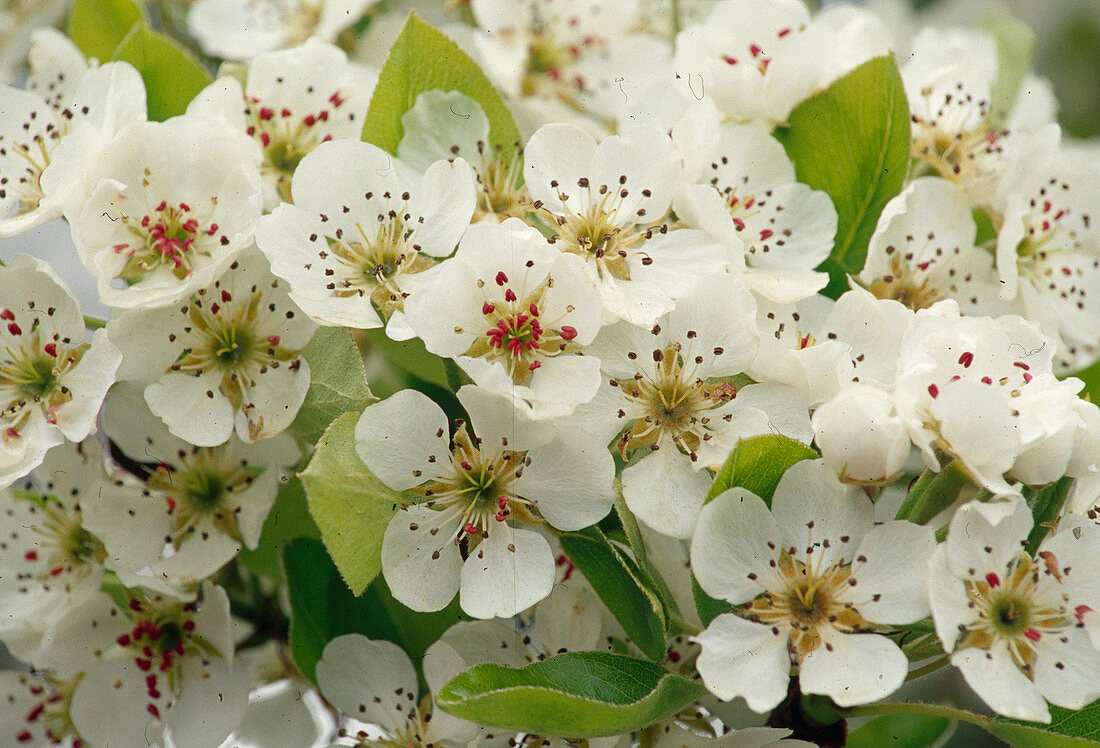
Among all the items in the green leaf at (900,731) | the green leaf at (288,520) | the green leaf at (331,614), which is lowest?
the green leaf at (900,731)

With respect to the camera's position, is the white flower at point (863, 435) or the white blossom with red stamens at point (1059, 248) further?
the white blossom with red stamens at point (1059, 248)

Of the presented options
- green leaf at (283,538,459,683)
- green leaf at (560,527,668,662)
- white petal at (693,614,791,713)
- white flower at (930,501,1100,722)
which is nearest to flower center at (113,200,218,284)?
green leaf at (283,538,459,683)

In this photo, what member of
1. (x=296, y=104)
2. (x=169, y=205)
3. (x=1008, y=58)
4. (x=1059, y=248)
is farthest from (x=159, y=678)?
(x=1008, y=58)

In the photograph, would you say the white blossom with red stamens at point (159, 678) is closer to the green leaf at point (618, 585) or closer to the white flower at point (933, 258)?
the green leaf at point (618, 585)

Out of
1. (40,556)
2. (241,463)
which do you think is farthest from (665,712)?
(40,556)

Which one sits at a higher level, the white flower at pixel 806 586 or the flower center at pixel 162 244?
the flower center at pixel 162 244

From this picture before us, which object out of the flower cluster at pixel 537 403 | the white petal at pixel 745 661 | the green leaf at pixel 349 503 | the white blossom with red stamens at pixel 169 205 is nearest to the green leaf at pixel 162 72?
the flower cluster at pixel 537 403

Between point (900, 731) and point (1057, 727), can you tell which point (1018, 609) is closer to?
point (1057, 727)
